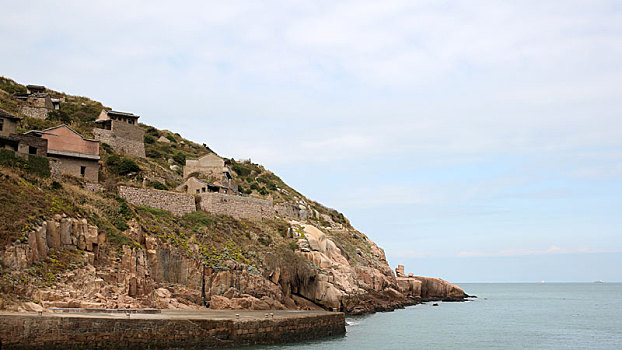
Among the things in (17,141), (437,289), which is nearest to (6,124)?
(17,141)

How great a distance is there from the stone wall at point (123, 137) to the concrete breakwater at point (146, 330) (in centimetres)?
3428

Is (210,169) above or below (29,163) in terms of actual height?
above

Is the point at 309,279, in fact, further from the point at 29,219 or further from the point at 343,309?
the point at 29,219

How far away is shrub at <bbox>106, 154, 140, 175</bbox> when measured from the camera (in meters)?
54.2

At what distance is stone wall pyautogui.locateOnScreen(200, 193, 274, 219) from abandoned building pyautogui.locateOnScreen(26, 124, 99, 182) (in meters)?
9.55

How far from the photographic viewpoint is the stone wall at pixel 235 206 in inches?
2000

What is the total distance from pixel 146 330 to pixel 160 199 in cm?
1966

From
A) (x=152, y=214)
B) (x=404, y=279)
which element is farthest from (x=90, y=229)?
(x=404, y=279)

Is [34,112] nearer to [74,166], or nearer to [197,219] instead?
[74,166]

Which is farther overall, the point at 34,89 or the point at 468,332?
the point at 34,89

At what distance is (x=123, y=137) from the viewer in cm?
6531

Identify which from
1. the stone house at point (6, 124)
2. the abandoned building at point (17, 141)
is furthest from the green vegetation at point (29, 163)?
the stone house at point (6, 124)

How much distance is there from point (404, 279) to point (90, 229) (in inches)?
2155

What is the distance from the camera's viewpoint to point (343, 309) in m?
53.6
